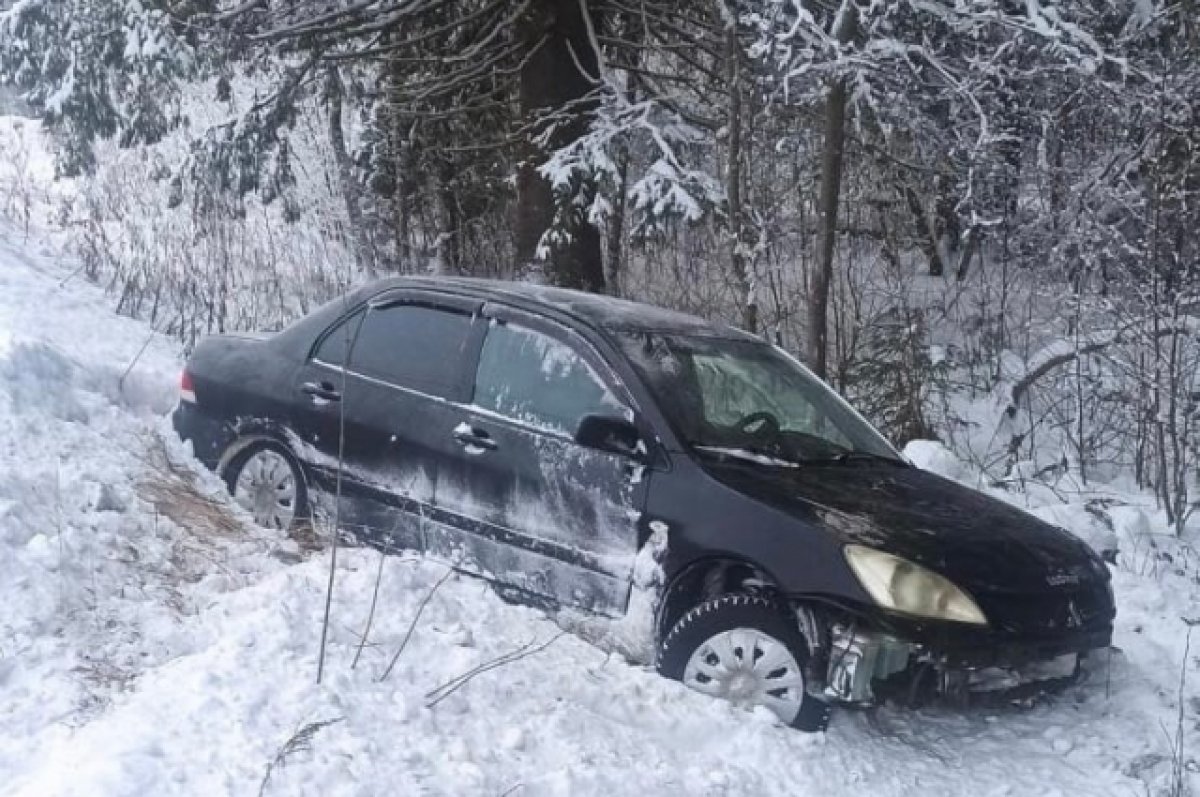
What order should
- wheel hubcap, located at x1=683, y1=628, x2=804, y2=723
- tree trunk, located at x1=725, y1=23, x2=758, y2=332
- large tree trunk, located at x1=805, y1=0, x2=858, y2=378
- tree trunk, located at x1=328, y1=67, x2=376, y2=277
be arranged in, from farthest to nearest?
1. tree trunk, located at x1=328, y1=67, x2=376, y2=277
2. tree trunk, located at x1=725, y1=23, x2=758, y2=332
3. large tree trunk, located at x1=805, y1=0, x2=858, y2=378
4. wheel hubcap, located at x1=683, y1=628, x2=804, y2=723

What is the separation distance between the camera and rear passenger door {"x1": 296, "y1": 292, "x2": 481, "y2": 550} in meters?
5.25

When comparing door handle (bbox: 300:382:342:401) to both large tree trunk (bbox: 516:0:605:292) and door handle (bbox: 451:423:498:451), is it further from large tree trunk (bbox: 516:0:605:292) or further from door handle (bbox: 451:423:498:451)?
large tree trunk (bbox: 516:0:605:292)

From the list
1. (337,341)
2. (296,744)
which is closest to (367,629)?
(296,744)

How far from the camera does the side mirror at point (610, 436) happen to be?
4.69 metres

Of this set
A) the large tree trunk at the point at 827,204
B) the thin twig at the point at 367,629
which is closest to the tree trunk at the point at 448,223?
the large tree trunk at the point at 827,204

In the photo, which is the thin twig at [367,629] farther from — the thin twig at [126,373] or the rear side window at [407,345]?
the thin twig at [126,373]

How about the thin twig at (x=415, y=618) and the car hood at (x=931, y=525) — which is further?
the car hood at (x=931, y=525)

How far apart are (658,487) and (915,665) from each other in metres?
1.17

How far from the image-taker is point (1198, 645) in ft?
17.4

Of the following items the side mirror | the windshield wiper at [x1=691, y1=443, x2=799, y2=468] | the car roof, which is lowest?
the windshield wiper at [x1=691, y1=443, x2=799, y2=468]

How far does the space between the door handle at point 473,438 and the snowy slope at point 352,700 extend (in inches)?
23.9

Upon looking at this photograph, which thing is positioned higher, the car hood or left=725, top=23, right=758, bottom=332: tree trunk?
left=725, top=23, right=758, bottom=332: tree trunk

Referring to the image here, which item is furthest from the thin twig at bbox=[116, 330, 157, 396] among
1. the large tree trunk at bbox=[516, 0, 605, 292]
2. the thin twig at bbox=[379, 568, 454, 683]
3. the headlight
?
the headlight

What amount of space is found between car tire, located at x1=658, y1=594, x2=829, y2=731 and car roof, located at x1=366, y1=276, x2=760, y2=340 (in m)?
1.46
